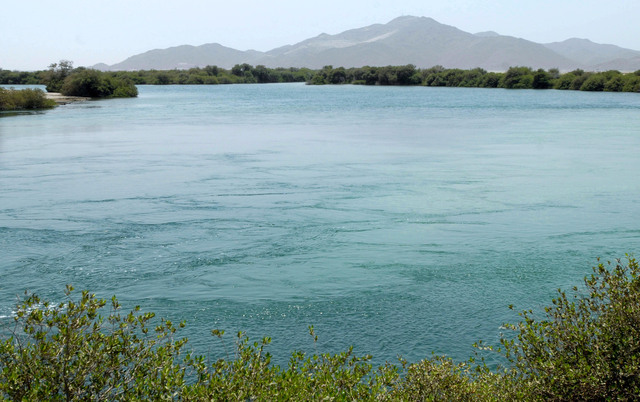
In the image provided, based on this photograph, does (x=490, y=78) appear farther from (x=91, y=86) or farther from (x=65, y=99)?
(x=65, y=99)

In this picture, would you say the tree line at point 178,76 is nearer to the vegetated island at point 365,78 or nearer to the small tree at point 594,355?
the vegetated island at point 365,78

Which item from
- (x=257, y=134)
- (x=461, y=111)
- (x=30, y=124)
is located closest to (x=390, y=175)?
(x=257, y=134)

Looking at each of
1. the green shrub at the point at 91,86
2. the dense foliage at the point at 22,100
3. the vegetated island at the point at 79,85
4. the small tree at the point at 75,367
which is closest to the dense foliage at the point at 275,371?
the small tree at the point at 75,367

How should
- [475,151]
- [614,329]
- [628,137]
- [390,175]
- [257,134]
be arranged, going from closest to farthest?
[614,329]
[390,175]
[475,151]
[628,137]
[257,134]

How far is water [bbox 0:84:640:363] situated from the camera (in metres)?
10.4

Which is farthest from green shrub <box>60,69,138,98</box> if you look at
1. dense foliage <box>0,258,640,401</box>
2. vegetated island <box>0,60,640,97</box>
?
dense foliage <box>0,258,640,401</box>

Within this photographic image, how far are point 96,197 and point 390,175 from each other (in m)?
9.37

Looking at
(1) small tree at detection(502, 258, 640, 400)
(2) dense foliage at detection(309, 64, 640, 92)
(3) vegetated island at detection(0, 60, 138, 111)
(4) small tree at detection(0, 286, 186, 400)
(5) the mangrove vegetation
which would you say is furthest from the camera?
(2) dense foliage at detection(309, 64, 640, 92)

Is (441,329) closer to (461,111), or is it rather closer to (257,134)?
(257,134)

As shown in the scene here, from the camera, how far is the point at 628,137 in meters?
32.1

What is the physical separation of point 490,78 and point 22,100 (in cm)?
7794

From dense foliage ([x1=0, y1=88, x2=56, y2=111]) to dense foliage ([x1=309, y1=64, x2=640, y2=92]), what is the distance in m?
68.4

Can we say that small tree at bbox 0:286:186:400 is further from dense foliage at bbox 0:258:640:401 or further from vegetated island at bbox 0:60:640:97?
vegetated island at bbox 0:60:640:97

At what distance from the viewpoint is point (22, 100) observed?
2095 inches
